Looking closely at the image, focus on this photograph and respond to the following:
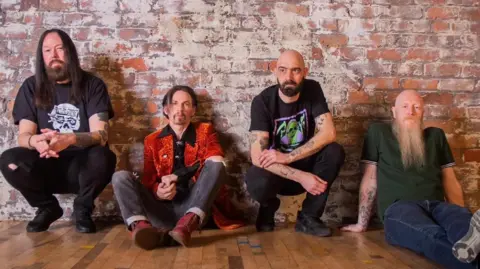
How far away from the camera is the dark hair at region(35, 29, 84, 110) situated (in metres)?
3.16

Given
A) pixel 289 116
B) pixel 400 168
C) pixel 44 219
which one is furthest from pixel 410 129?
pixel 44 219

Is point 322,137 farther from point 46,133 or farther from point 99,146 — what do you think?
point 46,133

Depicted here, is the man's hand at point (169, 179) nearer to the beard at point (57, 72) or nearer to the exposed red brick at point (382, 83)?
the beard at point (57, 72)

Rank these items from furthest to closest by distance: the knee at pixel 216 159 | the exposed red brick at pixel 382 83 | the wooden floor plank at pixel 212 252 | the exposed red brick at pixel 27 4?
1. the exposed red brick at pixel 382 83
2. the exposed red brick at pixel 27 4
3. the knee at pixel 216 159
4. the wooden floor plank at pixel 212 252

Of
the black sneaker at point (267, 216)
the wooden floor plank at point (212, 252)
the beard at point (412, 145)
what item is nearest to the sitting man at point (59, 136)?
the wooden floor plank at point (212, 252)

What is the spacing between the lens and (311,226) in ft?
9.64

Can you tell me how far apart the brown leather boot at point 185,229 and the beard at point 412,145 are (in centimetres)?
128

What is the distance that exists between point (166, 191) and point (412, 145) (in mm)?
1474

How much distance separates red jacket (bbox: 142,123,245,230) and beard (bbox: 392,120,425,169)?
109 cm

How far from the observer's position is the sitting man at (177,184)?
2625 mm

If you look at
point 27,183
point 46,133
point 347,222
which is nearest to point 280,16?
point 347,222

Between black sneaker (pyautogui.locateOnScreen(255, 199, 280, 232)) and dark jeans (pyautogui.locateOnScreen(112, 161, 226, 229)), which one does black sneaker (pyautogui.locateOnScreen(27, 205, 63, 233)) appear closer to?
dark jeans (pyautogui.locateOnScreen(112, 161, 226, 229))

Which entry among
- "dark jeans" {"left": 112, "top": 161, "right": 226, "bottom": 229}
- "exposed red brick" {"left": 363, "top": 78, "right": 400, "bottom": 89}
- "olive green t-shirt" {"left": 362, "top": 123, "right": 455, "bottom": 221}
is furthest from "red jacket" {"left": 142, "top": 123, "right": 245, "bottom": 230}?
"exposed red brick" {"left": 363, "top": 78, "right": 400, "bottom": 89}

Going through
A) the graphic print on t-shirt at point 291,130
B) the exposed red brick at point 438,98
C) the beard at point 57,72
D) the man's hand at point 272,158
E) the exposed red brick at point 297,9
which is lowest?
the man's hand at point 272,158
